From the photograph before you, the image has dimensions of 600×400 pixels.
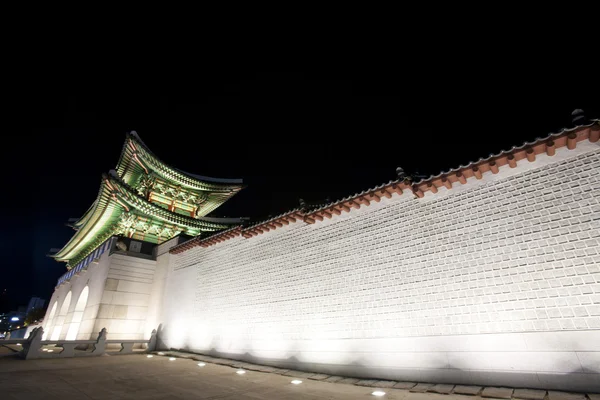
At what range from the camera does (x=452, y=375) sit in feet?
15.8

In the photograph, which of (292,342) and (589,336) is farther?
(292,342)

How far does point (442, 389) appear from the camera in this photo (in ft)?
14.9

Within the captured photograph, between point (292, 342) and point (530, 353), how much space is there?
15.8ft

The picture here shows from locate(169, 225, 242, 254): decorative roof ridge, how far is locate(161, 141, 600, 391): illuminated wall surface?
1.94m

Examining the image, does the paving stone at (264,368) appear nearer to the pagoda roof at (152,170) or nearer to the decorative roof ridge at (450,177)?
the decorative roof ridge at (450,177)

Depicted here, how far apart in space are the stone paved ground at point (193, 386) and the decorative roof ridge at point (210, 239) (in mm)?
4210

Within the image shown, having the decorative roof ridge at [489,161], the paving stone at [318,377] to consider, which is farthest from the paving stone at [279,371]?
the decorative roof ridge at [489,161]

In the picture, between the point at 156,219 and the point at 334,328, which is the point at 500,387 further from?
the point at 156,219

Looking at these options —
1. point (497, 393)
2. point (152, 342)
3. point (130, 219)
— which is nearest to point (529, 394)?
point (497, 393)

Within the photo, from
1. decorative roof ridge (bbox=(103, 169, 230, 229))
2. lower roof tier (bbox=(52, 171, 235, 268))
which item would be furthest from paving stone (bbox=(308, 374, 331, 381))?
decorative roof ridge (bbox=(103, 169, 230, 229))

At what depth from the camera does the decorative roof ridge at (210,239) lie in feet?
32.8

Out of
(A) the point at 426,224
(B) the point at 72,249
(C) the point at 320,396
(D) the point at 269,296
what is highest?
(B) the point at 72,249

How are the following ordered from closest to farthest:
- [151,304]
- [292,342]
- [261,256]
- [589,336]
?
1. [589,336]
2. [292,342]
3. [261,256]
4. [151,304]

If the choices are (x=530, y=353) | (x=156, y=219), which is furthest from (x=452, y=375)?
(x=156, y=219)
